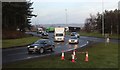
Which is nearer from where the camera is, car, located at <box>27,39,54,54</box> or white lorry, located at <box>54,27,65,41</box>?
car, located at <box>27,39,54,54</box>

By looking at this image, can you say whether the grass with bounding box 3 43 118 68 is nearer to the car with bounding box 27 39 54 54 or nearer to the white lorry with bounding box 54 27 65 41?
the car with bounding box 27 39 54 54

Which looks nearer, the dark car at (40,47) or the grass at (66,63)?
the grass at (66,63)

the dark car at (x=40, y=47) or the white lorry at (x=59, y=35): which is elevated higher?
the white lorry at (x=59, y=35)

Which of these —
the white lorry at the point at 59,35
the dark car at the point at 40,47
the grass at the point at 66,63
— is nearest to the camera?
the grass at the point at 66,63

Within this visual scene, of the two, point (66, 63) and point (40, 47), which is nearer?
point (66, 63)

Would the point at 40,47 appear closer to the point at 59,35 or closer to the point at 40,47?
the point at 40,47

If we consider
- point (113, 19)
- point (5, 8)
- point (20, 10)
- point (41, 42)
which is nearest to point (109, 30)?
point (113, 19)

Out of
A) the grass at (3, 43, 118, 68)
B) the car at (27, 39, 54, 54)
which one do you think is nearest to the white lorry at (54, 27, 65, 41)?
the car at (27, 39, 54, 54)

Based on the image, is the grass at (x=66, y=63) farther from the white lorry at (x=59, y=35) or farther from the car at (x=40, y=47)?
the white lorry at (x=59, y=35)

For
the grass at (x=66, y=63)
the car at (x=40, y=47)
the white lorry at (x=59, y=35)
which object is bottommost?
the grass at (x=66, y=63)

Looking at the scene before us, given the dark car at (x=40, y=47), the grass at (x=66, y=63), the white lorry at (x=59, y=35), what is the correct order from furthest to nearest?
1. the white lorry at (x=59, y=35)
2. the dark car at (x=40, y=47)
3. the grass at (x=66, y=63)

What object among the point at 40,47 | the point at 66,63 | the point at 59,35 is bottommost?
the point at 66,63

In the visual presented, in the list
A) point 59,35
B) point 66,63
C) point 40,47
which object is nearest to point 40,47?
point 40,47

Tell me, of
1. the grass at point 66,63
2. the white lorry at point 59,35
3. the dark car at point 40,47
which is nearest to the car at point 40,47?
the dark car at point 40,47
